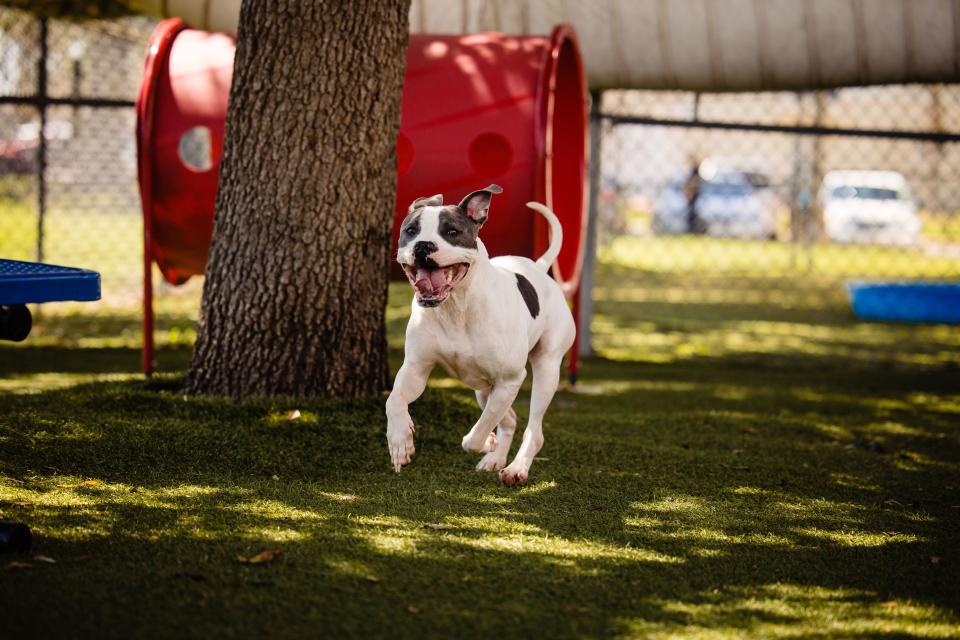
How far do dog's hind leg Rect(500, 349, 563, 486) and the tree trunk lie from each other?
1.21 metres

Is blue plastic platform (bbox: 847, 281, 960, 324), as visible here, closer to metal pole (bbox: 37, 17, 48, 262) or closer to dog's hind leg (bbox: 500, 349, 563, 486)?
dog's hind leg (bbox: 500, 349, 563, 486)

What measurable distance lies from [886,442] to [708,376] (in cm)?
235

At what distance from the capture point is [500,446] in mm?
4562

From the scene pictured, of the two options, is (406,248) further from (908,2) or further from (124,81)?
(124,81)

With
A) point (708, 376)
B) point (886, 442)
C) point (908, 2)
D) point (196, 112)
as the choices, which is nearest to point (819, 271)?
point (908, 2)

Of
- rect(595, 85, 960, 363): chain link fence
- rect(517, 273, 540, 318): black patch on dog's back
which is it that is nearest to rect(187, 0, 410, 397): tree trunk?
rect(517, 273, 540, 318): black patch on dog's back

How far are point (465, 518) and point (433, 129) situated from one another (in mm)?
3326

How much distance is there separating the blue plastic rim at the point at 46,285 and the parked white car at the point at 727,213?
17752mm

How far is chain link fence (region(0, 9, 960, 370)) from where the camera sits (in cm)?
973

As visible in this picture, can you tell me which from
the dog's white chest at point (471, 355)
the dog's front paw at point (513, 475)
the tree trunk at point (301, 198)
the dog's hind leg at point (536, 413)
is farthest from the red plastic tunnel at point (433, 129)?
the dog's white chest at point (471, 355)

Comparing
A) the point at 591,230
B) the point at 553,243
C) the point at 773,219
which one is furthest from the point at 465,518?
the point at 773,219

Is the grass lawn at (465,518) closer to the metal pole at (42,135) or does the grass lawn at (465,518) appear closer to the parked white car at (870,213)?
the metal pole at (42,135)

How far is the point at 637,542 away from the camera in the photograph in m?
3.72

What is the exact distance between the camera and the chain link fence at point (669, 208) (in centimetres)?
973
